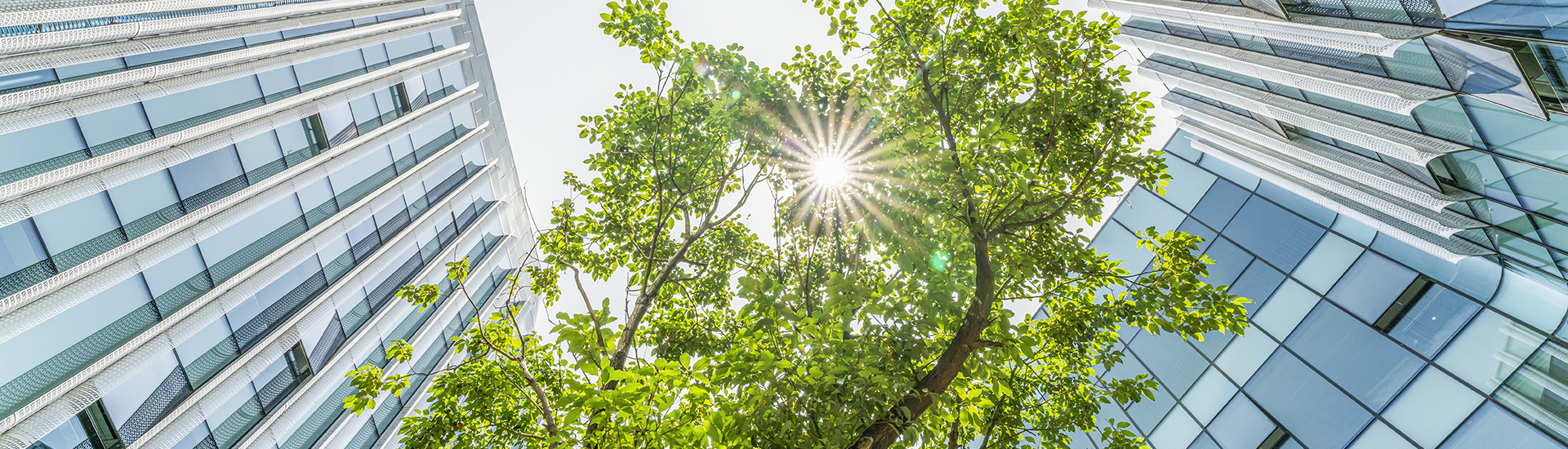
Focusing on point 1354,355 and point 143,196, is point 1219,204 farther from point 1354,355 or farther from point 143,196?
point 143,196

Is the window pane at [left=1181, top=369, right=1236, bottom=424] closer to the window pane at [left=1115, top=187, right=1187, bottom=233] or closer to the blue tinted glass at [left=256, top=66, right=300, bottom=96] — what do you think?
the window pane at [left=1115, top=187, right=1187, bottom=233]

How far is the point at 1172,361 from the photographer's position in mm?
13391

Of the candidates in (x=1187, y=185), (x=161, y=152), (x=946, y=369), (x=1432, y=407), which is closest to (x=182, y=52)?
(x=161, y=152)

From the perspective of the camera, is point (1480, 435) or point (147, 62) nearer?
point (1480, 435)

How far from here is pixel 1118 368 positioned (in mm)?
14781

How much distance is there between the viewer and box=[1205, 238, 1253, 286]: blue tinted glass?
13.0 m

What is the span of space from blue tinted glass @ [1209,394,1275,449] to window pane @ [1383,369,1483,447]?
1.94 m

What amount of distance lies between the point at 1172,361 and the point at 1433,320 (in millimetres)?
4495

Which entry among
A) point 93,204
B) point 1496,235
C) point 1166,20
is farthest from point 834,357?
point 1166,20

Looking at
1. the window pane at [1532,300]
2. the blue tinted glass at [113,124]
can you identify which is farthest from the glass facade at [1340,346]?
the blue tinted glass at [113,124]

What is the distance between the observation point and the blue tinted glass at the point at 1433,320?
9.60 m

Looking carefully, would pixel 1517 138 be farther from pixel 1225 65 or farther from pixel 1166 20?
pixel 1166 20

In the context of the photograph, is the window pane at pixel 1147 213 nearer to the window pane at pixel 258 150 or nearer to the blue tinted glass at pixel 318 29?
the window pane at pixel 258 150

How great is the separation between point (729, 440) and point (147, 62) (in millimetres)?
17307
